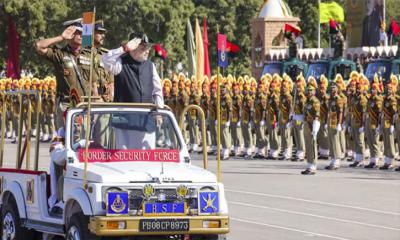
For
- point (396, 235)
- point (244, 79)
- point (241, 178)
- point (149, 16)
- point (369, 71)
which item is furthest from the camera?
point (149, 16)

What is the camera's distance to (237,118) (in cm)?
3559

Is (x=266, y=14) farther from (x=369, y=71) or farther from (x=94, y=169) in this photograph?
(x=94, y=169)

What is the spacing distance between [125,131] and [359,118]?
18.0 metres

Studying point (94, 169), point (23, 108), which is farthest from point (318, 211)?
point (94, 169)

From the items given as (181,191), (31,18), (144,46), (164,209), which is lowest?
(164,209)

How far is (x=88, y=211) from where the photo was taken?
1201 cm

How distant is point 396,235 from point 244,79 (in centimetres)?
1940

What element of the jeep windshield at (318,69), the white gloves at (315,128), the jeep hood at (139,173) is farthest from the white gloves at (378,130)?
the jeep hood at (139,173)

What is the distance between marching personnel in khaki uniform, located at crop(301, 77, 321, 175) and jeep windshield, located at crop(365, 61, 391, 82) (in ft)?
23.8

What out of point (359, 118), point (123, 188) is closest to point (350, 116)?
point (359, 118)

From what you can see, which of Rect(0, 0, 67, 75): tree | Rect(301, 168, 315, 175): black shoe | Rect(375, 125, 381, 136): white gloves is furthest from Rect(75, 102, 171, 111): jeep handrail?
Rect(0, 0, 67, 75): tree

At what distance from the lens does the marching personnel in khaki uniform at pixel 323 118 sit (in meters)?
30.3

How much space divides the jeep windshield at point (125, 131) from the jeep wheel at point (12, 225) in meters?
1.36

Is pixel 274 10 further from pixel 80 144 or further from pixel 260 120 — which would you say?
pixel 80 144
